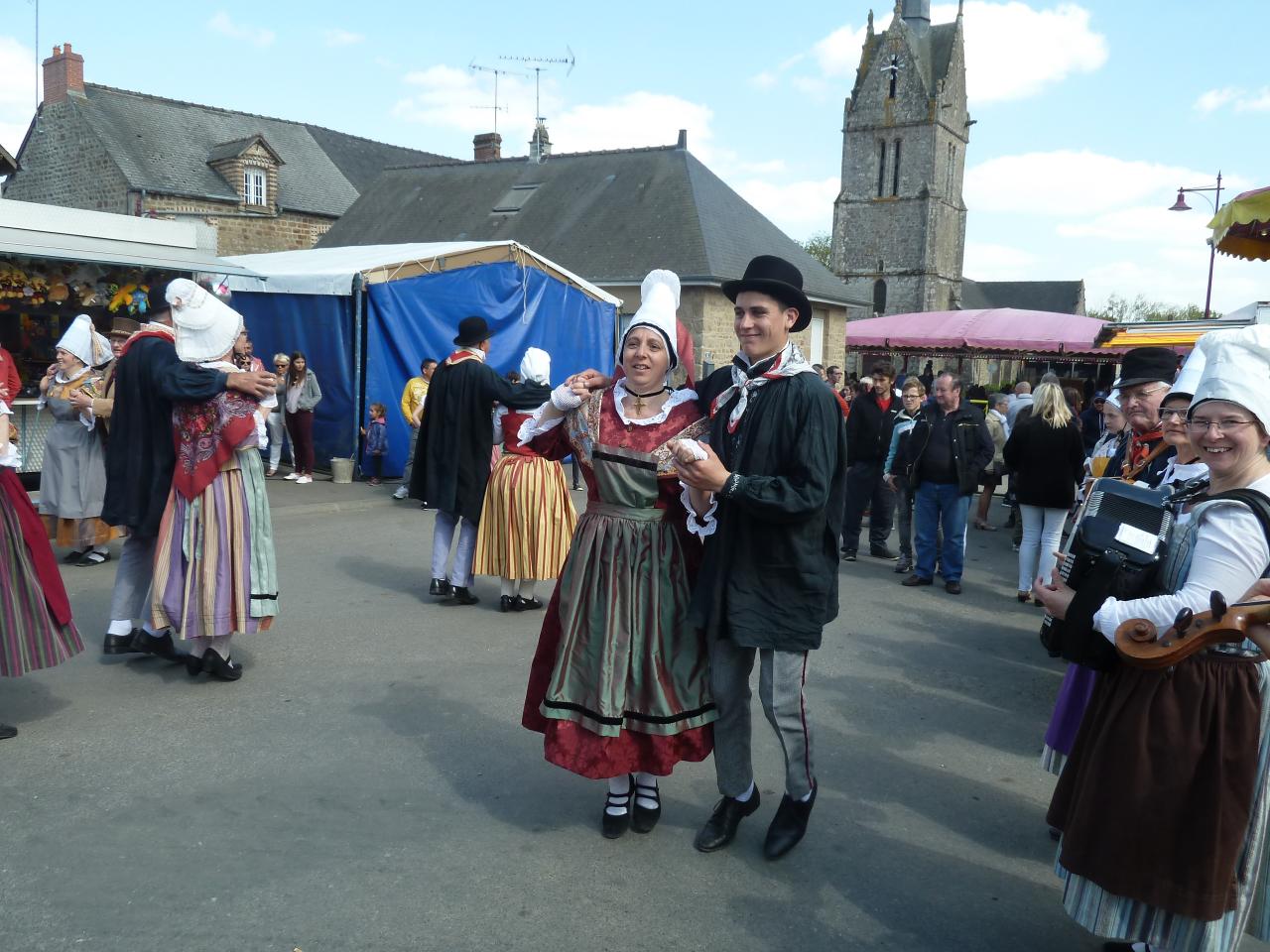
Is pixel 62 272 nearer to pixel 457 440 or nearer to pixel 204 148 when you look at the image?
pixel 457 440

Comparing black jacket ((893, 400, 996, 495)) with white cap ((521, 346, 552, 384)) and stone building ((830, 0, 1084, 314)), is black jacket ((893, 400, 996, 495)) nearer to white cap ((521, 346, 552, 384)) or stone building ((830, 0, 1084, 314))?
white cap ((521, 346, 552, 384))

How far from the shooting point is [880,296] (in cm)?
6056

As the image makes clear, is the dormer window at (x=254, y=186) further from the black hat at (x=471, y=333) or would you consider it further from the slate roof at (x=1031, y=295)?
the slate roof at (x=1031, y=295)

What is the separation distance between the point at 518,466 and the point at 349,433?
6.67 meters

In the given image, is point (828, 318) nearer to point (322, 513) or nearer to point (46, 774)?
point (322, 513)

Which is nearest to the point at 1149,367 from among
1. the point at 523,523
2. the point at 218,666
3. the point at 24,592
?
the point at 523,523

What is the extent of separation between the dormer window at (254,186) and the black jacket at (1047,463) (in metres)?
30.5

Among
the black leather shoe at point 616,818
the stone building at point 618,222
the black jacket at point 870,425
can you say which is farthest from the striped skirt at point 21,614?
the stone building at point 618,222

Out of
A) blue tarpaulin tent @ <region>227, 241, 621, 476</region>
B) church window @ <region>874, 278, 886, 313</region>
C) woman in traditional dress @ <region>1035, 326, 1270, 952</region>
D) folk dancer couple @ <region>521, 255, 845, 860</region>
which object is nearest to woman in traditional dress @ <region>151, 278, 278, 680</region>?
folk dancer couple @ <region>521, 255, 845, 860</region>

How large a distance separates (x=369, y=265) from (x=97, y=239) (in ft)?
9.99

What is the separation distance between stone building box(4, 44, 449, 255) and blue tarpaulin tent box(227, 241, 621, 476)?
17626 millimetres

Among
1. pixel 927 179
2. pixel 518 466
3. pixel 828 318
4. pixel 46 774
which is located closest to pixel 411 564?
pixel 518 466

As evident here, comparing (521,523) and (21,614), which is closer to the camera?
(21,614)

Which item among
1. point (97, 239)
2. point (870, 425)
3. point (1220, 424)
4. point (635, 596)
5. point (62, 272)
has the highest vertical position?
point (97, 239)
